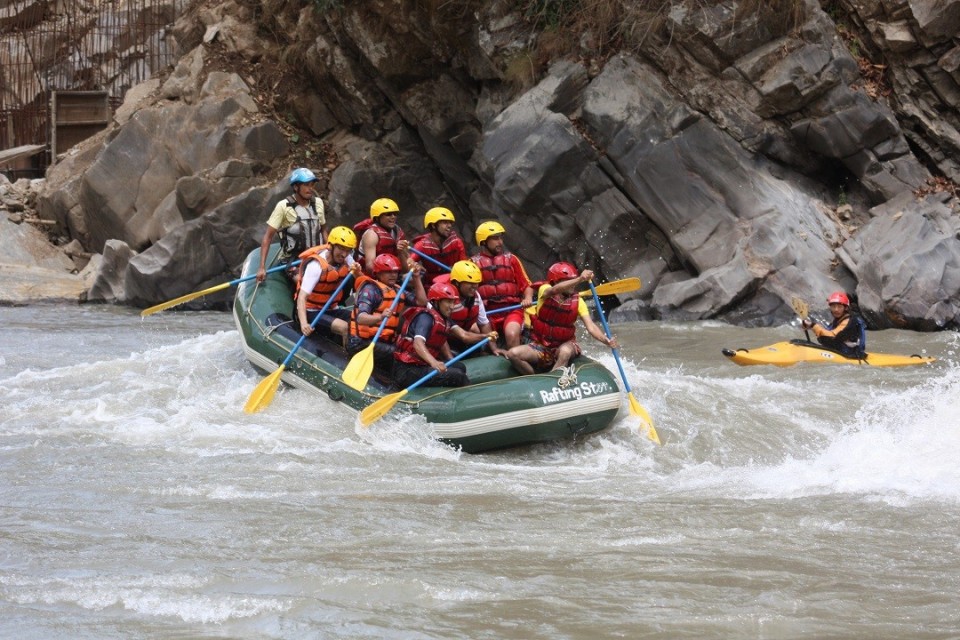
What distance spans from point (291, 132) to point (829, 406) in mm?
11511

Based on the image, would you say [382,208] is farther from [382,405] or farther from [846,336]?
[846,336]

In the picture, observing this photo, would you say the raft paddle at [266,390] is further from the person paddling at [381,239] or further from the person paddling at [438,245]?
the person paddling at [438,245]

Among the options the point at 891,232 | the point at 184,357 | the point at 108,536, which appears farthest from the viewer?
the point at 891,232

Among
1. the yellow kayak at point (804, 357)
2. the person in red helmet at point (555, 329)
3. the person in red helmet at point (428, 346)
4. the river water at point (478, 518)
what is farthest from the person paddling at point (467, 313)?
the yellow kayak at point (804, 357)

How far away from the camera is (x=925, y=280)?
472 inches

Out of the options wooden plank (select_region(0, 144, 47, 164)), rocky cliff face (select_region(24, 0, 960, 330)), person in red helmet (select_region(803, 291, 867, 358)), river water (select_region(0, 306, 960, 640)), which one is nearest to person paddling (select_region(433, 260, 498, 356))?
river water (select_region(0, 306, 960, 640))

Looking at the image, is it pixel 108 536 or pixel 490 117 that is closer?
pixel 108 536

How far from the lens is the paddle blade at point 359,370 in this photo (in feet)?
25.5

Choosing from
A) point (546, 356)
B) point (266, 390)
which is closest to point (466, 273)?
point (546, 356)

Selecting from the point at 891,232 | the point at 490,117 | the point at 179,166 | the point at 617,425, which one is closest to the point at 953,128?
the point at 891,232

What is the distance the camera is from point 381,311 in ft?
27.8

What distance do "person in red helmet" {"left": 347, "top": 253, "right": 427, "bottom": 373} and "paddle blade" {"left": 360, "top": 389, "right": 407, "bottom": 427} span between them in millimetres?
638

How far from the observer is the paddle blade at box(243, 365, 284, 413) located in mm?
8258

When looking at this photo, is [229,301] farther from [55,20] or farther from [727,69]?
[55,20]
